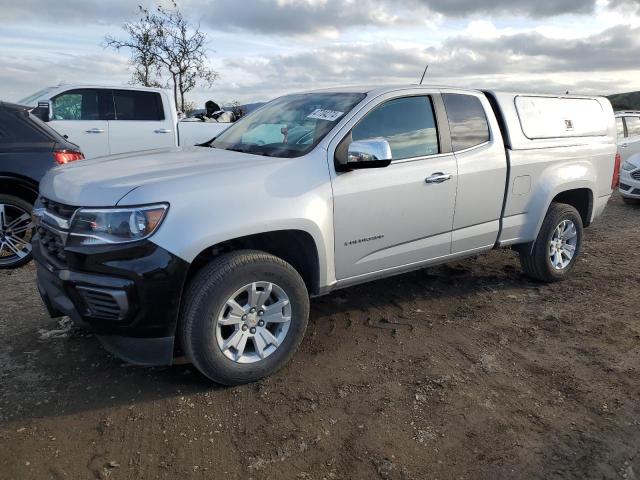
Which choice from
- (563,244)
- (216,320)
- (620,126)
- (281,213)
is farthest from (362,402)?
(620,126)

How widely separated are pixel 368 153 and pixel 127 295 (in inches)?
67.3

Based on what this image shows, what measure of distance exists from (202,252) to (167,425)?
38.3 inches

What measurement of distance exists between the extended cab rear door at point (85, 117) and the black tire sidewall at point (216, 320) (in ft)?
19.5

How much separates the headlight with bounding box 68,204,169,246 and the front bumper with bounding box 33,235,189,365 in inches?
2.0

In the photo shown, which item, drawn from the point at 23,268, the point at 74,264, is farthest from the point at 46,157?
the point at 74,264

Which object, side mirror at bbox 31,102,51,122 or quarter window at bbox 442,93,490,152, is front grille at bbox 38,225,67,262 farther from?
side mirror at bbox 31,102,51,122

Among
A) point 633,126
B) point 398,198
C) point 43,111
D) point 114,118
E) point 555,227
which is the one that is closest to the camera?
point 398,198

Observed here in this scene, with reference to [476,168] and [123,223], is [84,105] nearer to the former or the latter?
[123,223]

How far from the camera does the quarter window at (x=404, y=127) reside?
3.91m

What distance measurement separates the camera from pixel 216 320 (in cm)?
316

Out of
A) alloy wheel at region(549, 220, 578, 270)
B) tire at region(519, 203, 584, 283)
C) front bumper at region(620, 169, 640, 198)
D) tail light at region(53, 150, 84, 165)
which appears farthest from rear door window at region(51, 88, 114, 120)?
front bumper at region(620, 169, 640, 198)

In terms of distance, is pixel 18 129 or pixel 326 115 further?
pixel 18 129

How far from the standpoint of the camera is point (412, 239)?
411 cm

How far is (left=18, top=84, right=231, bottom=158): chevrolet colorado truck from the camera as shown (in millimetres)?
7965
